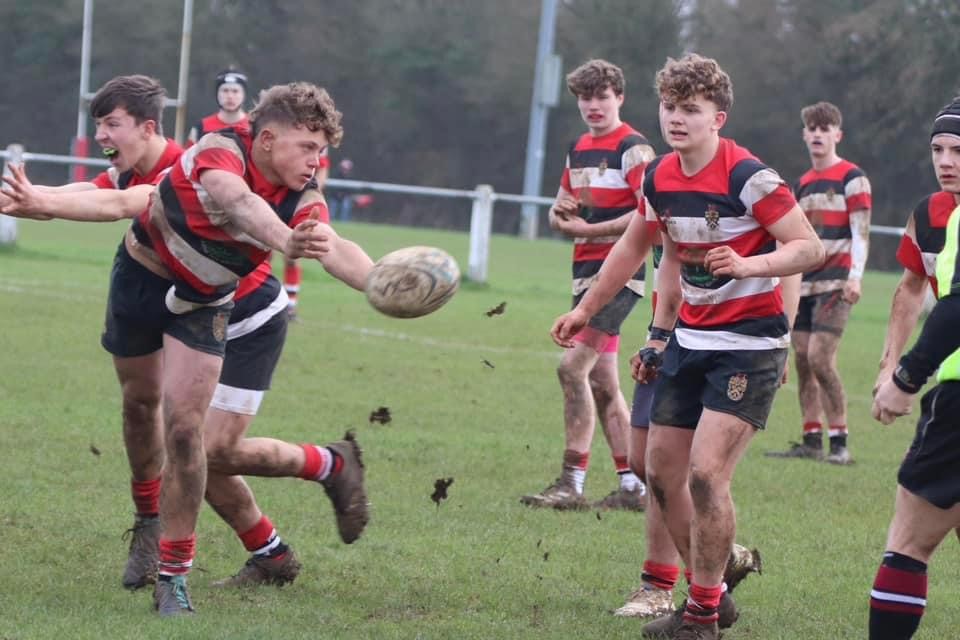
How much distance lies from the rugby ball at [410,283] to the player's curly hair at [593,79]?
3.50 m

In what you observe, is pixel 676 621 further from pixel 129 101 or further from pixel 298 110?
pixel 129 101

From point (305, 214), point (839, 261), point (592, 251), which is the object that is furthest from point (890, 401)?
point (839, 261)

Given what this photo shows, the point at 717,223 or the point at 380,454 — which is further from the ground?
the point at 717,223

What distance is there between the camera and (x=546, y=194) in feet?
176

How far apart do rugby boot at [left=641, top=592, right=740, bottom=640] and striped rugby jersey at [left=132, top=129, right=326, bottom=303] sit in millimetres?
1984

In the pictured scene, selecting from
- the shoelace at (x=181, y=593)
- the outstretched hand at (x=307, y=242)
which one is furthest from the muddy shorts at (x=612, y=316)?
the outstretched hand at (x=307, y=242)

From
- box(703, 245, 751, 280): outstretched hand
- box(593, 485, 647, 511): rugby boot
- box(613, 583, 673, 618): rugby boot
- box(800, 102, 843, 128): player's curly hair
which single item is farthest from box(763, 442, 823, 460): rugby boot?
box(703, 245, 751, 280): outstretched hand

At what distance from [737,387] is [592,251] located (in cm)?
321

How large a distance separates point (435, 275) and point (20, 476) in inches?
148

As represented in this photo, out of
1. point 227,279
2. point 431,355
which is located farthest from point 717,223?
point 431,355

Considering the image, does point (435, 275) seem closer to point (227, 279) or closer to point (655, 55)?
point (227, 279)


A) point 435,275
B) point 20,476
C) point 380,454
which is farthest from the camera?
point 380,454

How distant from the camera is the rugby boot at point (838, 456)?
1048 centimetres

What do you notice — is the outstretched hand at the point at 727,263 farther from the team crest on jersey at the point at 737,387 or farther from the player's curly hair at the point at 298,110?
the player's curly hair at the point at 298,110
